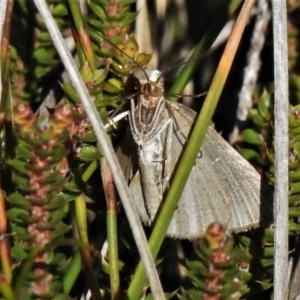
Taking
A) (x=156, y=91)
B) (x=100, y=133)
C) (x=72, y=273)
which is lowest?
(x=72, y=273)

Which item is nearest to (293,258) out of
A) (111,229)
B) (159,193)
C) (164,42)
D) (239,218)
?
(239,218)

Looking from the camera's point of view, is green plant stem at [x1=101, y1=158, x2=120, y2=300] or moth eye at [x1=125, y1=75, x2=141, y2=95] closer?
green plant stem at [x1=101, y1=158, x2=120, y2=300]

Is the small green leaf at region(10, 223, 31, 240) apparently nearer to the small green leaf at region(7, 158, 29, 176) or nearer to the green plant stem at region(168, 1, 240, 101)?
the small green leaf at region(7, 158, 29, 176)

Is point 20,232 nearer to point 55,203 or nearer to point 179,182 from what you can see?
point 55,203

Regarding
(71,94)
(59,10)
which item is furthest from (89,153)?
(59,10)

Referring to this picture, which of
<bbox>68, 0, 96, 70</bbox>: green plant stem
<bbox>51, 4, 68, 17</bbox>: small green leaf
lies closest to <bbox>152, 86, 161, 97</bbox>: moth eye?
<bbox>68, 0, 96, 70</bbox>: green plant stem

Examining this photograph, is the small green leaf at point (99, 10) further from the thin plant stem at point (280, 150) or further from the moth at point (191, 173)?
the thin plant stem at point (280, 150)

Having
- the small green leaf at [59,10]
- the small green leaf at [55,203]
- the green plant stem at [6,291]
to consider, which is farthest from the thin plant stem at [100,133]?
the small green leaf at [59,10]

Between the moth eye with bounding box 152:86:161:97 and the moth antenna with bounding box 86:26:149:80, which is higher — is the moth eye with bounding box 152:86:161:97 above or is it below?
below

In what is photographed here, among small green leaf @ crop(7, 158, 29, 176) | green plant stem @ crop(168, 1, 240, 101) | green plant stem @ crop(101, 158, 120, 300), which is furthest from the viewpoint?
green plant stem @ crop(168, 1, 240, 101)
